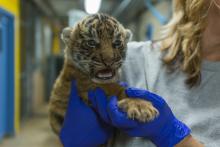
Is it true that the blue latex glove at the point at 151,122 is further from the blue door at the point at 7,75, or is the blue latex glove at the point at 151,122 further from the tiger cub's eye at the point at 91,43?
the blue door at the point at 7,75

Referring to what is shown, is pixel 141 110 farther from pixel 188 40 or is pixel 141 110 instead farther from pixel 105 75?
pixel 188 40

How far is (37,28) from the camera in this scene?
857 centimetres

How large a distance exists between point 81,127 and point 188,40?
1.56 ft

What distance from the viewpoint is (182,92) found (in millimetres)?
1227

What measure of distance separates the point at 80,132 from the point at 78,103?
0.10m

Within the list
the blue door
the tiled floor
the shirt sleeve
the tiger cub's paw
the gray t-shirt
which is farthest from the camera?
the blue door

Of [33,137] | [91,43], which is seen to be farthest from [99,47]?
[33,137]

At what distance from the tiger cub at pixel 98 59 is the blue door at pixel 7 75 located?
451 centimetres

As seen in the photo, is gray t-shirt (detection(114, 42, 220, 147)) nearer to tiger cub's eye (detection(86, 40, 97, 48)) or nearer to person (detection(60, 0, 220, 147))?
person (detection(60, 0, 220, 147))

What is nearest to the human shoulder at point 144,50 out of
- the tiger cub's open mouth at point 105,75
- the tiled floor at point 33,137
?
the tiger cub's open mouth at point 105,75

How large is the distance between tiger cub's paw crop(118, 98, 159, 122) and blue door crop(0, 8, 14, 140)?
186 inches

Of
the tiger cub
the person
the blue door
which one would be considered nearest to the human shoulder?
the person

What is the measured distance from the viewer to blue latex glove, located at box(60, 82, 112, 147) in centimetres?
118

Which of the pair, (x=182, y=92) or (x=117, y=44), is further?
(x=182, y=92)
